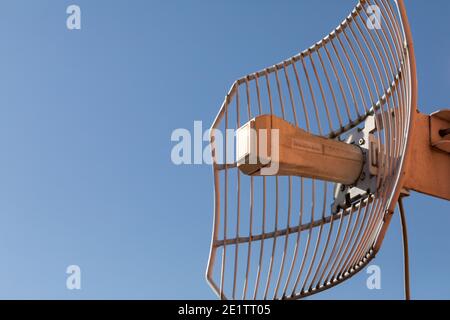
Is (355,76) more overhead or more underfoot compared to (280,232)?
more overhead

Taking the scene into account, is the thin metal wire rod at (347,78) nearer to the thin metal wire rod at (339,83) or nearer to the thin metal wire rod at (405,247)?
the thin metal wire rod at (339,83)

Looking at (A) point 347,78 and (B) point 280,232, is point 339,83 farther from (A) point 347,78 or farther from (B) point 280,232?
(B) point 280,232

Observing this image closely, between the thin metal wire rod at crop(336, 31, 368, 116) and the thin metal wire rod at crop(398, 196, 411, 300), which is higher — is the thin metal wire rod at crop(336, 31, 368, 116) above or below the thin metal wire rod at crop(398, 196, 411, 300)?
above

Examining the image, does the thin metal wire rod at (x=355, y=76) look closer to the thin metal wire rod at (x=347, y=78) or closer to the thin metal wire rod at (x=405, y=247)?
the thin metal wire rod at (x=347, y=78)

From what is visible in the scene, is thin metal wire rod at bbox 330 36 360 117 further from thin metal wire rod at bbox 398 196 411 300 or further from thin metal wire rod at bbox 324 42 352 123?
thin metal wire rod at bbox 398 196 411 300

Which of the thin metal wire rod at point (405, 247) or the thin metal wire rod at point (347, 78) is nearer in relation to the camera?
the thin metal wire rod at point (405, 247)

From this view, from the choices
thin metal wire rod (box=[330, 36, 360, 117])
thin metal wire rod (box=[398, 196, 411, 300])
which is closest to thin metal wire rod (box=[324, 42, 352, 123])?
thin metal wire rod (box=[330, 36, 360, 117])

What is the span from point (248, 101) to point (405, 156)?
0.90m

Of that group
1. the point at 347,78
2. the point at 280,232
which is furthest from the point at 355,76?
the point at 280,232

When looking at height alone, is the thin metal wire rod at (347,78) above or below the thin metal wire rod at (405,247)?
above

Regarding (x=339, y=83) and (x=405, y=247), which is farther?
(x=339, y=83)

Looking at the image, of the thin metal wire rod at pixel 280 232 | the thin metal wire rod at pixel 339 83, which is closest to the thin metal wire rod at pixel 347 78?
the thin metal wire rod at pixel 339 83
